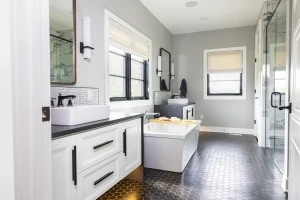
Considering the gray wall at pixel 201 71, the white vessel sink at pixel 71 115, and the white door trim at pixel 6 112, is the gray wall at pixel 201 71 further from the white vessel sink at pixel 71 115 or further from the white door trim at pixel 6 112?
the white door trim at pixel 6 112

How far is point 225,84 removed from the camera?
5.02 meters

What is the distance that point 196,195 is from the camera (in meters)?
1.95

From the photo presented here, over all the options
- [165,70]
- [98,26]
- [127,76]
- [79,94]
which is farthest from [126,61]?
[165,70]

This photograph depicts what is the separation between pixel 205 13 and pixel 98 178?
3701mm

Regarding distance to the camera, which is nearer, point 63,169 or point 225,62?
point 63,169

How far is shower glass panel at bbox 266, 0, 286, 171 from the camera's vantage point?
8.34 feet

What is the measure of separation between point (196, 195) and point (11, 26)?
198 centimetres

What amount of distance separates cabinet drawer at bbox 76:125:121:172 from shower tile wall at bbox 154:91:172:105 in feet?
8.05

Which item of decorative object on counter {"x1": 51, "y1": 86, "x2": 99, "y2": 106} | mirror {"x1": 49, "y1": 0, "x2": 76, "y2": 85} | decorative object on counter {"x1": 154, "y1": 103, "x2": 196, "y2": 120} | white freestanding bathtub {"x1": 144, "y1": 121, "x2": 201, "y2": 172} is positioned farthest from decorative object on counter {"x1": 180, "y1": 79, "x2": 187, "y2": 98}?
mirror {"x1": 49, "y1": 0, "x2": 76, "y2": 85}

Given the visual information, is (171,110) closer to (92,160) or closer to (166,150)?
(166,150)

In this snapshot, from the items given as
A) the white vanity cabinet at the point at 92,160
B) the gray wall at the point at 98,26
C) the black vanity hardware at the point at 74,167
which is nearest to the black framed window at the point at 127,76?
the gray wall at the point at 98,26

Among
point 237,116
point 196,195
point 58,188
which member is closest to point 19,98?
point 58,188

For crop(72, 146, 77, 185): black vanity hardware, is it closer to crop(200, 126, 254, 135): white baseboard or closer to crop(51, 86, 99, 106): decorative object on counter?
crop(51, 86, 99, 106): decorative object on counter

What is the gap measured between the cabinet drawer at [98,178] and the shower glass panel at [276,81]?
6.66 ft
